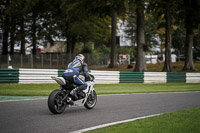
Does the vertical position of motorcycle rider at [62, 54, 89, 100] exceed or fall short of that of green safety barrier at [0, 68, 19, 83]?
it exceeds it

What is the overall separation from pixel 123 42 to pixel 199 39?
103 feet

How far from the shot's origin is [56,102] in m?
9.27

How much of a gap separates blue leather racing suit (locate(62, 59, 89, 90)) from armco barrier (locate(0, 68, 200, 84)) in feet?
33.6

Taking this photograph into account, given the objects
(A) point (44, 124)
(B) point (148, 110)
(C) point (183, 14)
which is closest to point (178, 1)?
(C) point (183, 14)

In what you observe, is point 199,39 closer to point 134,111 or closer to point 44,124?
point 134,111

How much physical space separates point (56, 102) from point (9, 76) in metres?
11.2

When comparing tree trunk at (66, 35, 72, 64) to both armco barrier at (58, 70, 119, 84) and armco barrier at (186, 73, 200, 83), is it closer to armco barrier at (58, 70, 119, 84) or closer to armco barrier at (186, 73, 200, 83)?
armco barrier at (186, 73, 200, 83)

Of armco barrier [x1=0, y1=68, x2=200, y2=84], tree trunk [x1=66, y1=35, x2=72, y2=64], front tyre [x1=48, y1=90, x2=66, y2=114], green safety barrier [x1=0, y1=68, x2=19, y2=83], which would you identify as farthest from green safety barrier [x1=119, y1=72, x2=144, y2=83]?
tree trunk [x1=66, y1=35, x2=72, y2=64]

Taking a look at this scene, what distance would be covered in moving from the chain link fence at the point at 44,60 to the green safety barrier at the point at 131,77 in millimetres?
16436

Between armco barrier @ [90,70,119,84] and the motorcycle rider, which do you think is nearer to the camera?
the motorcycle rider

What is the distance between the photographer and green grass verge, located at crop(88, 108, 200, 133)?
22.9 ft

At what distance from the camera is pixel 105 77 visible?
75.7ft

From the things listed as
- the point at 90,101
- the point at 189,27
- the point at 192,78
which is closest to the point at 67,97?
the point at 90,101

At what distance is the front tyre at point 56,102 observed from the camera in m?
9.03
